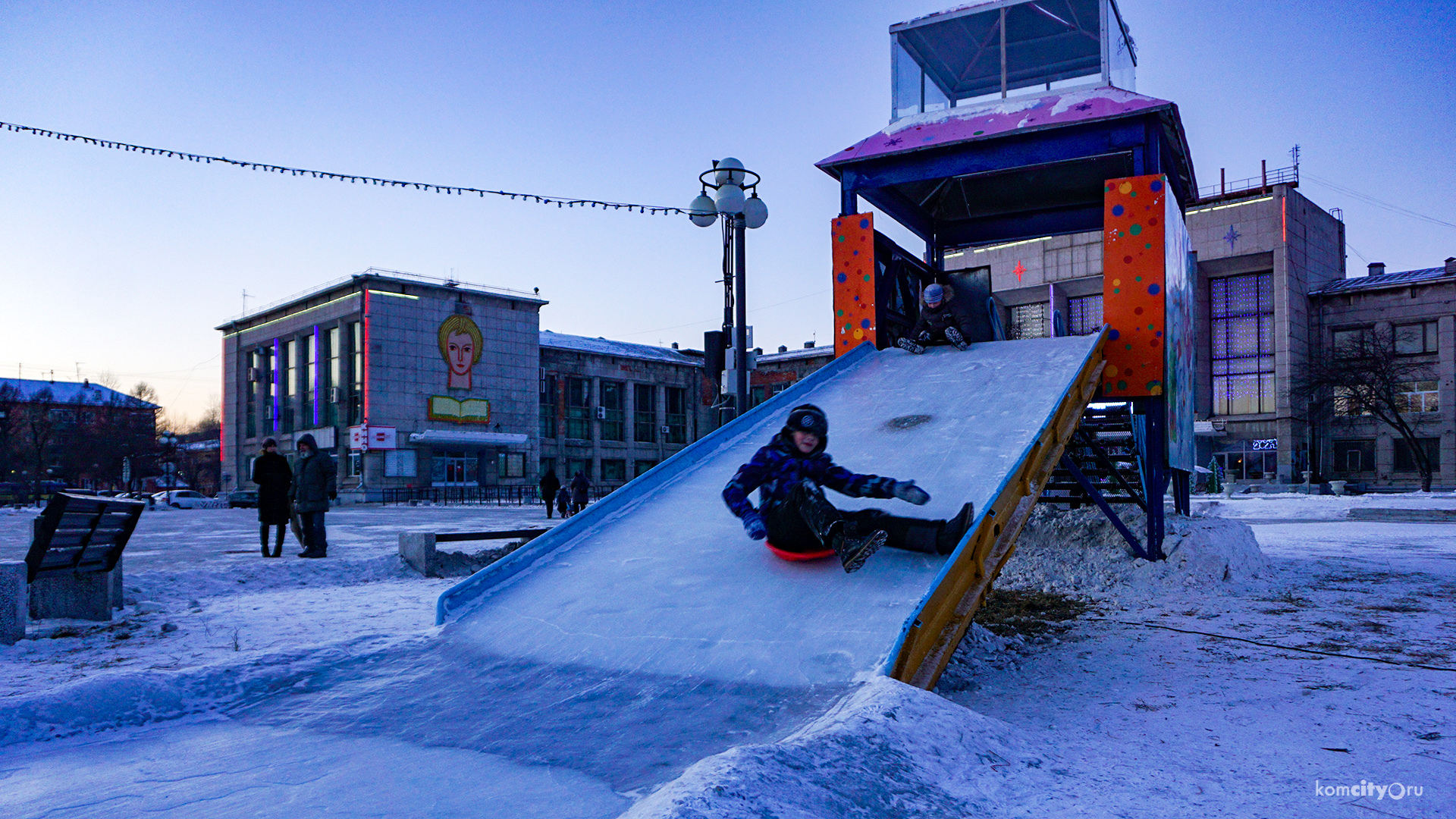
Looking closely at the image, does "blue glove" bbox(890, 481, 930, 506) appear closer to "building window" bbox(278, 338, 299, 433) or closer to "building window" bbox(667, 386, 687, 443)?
"building window" bbox(278, 338, 299, 433)

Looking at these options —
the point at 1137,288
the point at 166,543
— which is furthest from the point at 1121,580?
the point at 166,543

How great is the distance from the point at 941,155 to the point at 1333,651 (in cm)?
628

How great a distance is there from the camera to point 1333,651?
5445 millimetres

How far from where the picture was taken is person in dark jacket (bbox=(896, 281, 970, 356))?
30.4ft

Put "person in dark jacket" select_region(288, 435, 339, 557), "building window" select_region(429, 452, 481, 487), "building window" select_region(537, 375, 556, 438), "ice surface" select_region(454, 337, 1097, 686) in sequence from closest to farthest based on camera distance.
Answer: "ice surface" select_region(454, 337, 1097, 686) < "person in dark jacket" select_region(288, 435, 339, 557) < "building window" select_region(429, 452, 481, 487) < "building window" select_region(537, 375, 556, 438)

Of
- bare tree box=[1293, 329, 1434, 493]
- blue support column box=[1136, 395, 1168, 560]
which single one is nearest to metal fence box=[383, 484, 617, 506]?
blue support column box=[1136, 395, 1168, 560]

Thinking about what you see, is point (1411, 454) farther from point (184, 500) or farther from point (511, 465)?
point (184, 500)

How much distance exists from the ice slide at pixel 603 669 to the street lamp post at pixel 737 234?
3.64 metres

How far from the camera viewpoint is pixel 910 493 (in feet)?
15.6

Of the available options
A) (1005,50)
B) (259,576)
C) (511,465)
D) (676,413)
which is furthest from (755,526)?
(676,413)

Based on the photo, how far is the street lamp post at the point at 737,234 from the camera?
34.2 ft

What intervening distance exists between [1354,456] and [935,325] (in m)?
45.1

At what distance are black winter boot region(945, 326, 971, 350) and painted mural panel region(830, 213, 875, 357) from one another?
853 millimetres

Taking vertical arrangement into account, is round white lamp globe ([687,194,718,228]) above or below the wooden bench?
above
